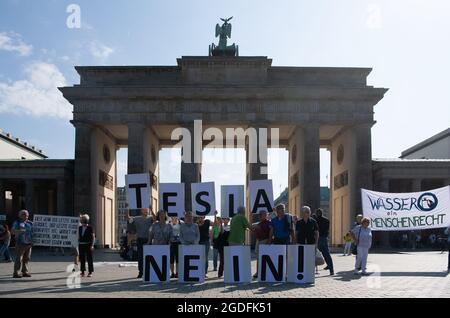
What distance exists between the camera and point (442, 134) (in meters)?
69.6

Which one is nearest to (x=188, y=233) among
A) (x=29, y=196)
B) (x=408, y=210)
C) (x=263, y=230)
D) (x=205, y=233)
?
(x=263, y=230)

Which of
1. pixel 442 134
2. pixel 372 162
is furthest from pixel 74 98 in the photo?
pixel 442 134

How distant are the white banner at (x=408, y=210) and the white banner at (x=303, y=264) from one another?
7626mm

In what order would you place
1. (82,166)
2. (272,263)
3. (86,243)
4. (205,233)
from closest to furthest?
(272,263), (86,243), (205,233), (82,166)

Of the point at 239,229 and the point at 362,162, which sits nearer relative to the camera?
the point at 239,229

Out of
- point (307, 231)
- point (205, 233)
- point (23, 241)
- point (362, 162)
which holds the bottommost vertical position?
point (23, 241)

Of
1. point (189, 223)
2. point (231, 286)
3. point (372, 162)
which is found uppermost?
point (372, 162)

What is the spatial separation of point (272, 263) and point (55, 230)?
32.3 ft

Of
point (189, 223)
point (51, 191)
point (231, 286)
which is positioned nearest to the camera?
point (231, 286)

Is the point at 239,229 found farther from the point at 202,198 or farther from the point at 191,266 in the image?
the point at 191,266

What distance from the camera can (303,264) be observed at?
15.8 m
